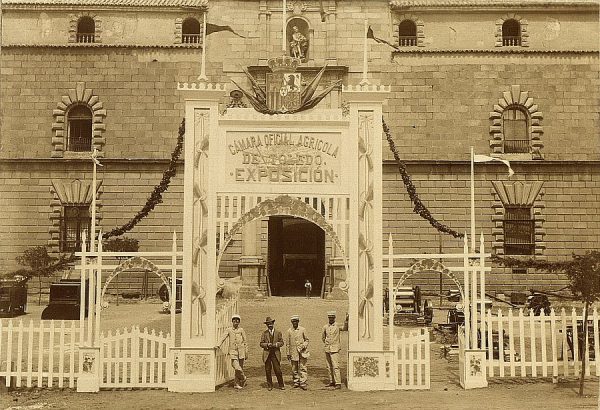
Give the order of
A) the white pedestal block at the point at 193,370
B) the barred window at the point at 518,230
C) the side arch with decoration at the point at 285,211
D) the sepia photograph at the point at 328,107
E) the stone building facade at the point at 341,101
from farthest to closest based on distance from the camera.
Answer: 1. the barred window at the point at 518,230
2. the stone building facade at the point at 341,101
3. the sepia photograph at the point at 328,107
4. the side arch with decoration at the point at 285,211
5. the white pedestal block at the point at 193,370

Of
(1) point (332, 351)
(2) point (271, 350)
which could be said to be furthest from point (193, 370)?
(1) point (332, 351)

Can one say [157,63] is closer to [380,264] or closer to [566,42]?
[566,42]

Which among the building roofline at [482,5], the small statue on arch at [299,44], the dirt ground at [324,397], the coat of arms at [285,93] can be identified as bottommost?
the dirt ground at [324,397]

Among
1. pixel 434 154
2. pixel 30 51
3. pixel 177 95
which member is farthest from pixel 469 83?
pixel 30 51

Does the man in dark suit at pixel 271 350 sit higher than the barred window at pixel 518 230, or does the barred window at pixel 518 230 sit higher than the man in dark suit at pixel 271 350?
the barred window at pixel 518 230

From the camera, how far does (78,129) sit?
1225 inches

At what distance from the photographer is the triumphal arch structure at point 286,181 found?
12773 millimetres

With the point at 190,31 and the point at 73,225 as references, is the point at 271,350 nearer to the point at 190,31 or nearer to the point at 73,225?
the point at 73,225

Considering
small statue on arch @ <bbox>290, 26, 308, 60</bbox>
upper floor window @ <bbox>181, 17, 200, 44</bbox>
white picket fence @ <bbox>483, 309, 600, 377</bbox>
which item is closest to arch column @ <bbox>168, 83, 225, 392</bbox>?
white picket fence @ <bbox>483, 309, 600, 377</bbox>

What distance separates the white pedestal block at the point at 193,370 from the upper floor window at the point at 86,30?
22297 millimetres

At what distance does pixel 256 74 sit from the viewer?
30062 mm

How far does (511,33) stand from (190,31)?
14.8 meters

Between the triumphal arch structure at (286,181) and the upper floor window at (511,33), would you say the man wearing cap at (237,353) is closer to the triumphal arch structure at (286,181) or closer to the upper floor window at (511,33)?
the triumphal arch structure at (286,181)

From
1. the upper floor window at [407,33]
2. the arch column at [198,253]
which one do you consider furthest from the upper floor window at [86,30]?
the arch column at [198,253]
